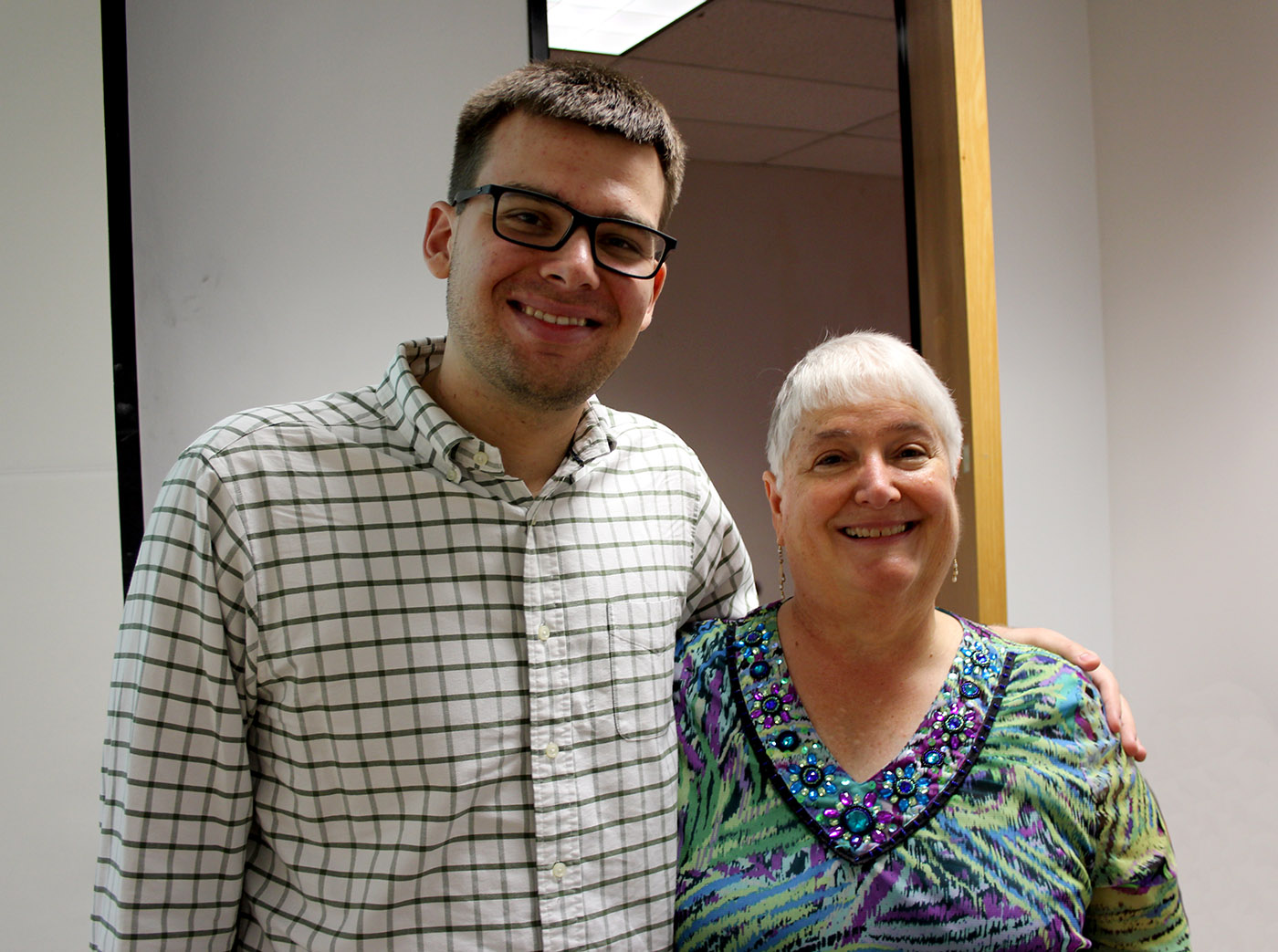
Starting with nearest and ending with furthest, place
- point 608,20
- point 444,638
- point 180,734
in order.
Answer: point 180,734 < point 444,638 < point 608,20

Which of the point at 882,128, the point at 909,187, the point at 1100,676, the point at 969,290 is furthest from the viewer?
the point at 882,128

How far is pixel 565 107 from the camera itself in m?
1.31

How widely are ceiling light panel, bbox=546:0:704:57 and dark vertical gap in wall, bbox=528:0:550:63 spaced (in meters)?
0.90

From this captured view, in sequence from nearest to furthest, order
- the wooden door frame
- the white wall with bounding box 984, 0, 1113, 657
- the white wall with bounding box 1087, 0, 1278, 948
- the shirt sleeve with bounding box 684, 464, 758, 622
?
the shirt sleeve with bounding box 684, 464, 758, 622
the wooden door frame
the white wall with bounding box 1087, 0, 1278, 948
the white wall with bounding box 984, 0, 1113, 657

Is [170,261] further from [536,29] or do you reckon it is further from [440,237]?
[536,29]

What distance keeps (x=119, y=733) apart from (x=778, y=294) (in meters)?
5.63

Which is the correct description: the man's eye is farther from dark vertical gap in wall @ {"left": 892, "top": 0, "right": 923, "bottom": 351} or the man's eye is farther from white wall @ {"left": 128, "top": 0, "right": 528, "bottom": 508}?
dark vertical gap in wall @ {"left": 892, "top": 0, "right": 923, "bottom": 351}

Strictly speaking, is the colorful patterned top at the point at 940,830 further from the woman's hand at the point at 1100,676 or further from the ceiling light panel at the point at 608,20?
the ceiling light panel at the point at 608,20

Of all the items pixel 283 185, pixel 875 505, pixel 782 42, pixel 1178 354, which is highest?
pixel 782 42

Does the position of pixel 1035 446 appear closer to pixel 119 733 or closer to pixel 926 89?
pixel 926 89

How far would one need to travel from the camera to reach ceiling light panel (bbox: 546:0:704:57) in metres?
3.14

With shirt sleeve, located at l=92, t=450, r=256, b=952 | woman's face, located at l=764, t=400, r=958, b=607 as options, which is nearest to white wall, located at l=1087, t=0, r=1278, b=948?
woman's face, located at l=764, t=400, r=958, b=607

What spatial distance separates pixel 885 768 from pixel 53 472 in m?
1.40

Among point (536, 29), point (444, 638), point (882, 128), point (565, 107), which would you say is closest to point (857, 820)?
point (444, 638)
